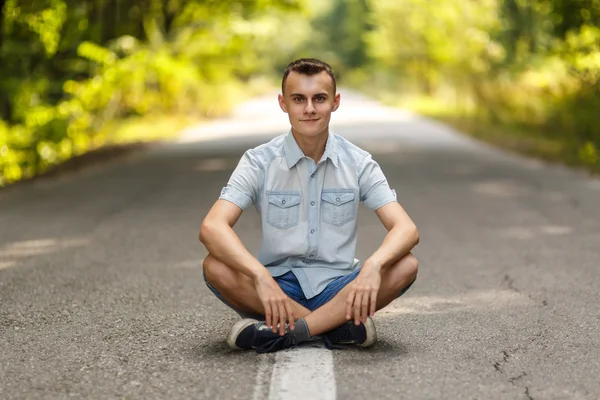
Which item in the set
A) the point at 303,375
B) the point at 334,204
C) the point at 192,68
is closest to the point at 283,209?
the point at 334,204

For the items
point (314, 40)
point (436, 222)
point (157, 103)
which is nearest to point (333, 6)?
point (314, 40)

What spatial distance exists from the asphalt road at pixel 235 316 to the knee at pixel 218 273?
34 centimetres

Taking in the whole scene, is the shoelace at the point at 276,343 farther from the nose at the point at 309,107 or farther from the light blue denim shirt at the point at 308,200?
the nose at the point at 309,107

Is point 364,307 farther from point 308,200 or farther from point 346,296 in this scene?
point 308,200

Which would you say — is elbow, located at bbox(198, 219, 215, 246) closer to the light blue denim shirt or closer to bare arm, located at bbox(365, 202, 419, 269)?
the light blue denim shirt

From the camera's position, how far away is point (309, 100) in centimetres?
440

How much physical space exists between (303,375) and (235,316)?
51.9 inches

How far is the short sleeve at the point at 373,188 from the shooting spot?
455 cm

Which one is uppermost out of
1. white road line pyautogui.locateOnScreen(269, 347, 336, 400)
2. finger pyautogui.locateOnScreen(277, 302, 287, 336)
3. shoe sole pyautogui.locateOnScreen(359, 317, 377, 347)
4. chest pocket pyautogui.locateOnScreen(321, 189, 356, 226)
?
chest pocket pyautogui.locateOnScreen(321, 189, 356, 226)

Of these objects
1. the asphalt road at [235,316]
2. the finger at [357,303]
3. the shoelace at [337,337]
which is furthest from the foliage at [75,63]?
the finger at [357,303]

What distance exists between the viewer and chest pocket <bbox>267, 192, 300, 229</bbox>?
14.9ft

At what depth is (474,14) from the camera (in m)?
30.1

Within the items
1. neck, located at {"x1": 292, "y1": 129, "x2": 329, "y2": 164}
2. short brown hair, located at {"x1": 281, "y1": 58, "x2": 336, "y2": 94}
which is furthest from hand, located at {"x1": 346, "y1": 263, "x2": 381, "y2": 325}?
short brown hair, located at {"x1": 281, "y1": 58, "x2": 336, "y2": 94}

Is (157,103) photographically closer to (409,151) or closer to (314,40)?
(409,151)
